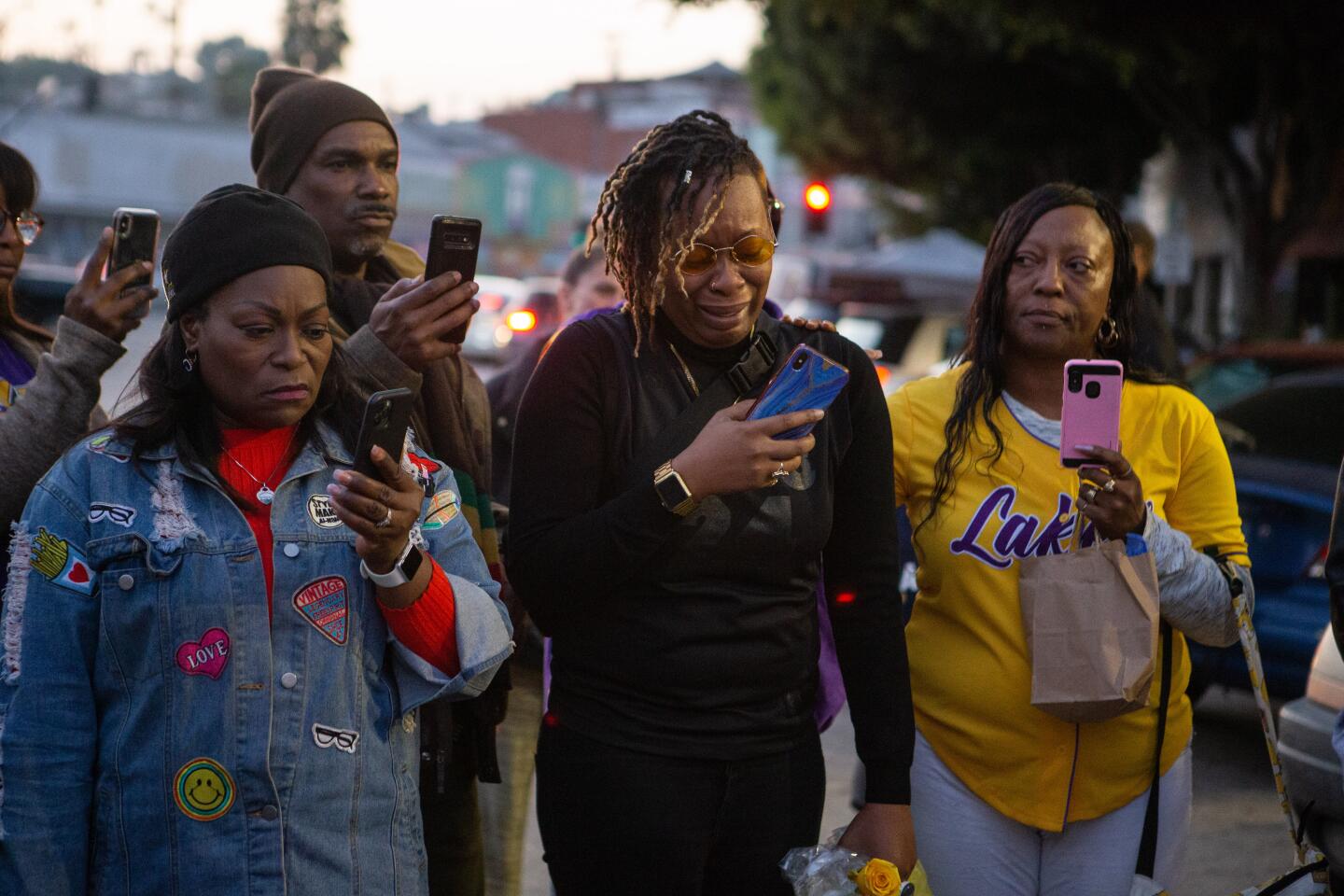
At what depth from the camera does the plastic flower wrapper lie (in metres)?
2.59

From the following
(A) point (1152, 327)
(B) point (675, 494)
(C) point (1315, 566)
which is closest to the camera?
(B) point (675, 494)

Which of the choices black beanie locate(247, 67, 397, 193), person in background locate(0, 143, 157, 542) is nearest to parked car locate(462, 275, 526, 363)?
black beanie locate(247, 67, 397, 193)

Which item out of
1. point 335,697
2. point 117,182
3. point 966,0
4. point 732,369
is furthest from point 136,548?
point 117,182

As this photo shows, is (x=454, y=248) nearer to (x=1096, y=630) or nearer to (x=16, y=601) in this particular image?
(x=16, y=601)

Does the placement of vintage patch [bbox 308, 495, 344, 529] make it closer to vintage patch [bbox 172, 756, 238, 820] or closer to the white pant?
vintage patch [bbox 172, 756, 238, 820]

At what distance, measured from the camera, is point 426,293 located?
115 inches

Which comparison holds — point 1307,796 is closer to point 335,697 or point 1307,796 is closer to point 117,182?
point 335,697

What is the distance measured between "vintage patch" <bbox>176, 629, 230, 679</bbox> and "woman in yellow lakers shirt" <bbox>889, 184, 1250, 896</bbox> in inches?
56.8

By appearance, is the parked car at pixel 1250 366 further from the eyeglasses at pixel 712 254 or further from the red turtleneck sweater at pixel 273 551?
the red turtleneck sweater at pixel 273 551

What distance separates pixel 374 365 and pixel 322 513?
1.62 feet

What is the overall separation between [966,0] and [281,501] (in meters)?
15.6

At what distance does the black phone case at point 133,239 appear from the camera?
306cm

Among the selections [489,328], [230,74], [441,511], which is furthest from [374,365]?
[230,74]

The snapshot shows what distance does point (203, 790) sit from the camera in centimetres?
235
